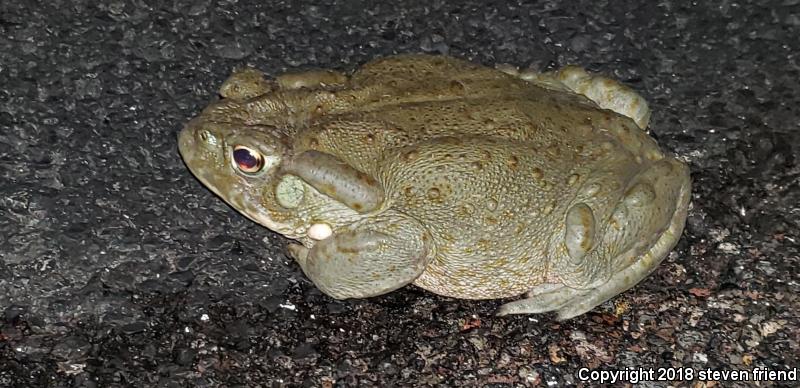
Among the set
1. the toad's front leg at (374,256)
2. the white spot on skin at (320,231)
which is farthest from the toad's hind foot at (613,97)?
the white spot on skin at (320,231)

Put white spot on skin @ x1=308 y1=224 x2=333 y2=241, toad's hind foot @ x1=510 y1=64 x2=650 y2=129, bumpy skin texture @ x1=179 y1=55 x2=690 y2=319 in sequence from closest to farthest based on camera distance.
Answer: bumpy skin texture @ x1=179 y1=55 x2=690 y2=319 → white spot on skin @ x1=308 y1=224 x2=333 y2=241 → toad's hind foot @ x1=510 y1=64 x2=650 y2=129

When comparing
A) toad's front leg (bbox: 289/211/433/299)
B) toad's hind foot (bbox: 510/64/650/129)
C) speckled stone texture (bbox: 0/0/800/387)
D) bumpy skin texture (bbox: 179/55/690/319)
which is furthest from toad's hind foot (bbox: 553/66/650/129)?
toad's front leg (bbox: 289/211/433/299)

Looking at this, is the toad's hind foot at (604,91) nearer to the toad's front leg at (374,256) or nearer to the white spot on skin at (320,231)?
the toad's front leg at (374,256)

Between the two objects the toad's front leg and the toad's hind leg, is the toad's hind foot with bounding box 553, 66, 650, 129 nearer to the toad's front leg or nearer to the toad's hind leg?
the toad's hind leg

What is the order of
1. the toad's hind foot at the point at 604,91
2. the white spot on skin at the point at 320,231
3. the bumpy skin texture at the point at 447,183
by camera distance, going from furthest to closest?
the toad's hind foot at the point at 604,91
the white spot on skin at the point at 320,231
the bumpy skin texture at the point at 447,183

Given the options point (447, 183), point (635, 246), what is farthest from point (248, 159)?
point (635, 246)

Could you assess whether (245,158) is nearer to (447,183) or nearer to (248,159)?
(248,159)
